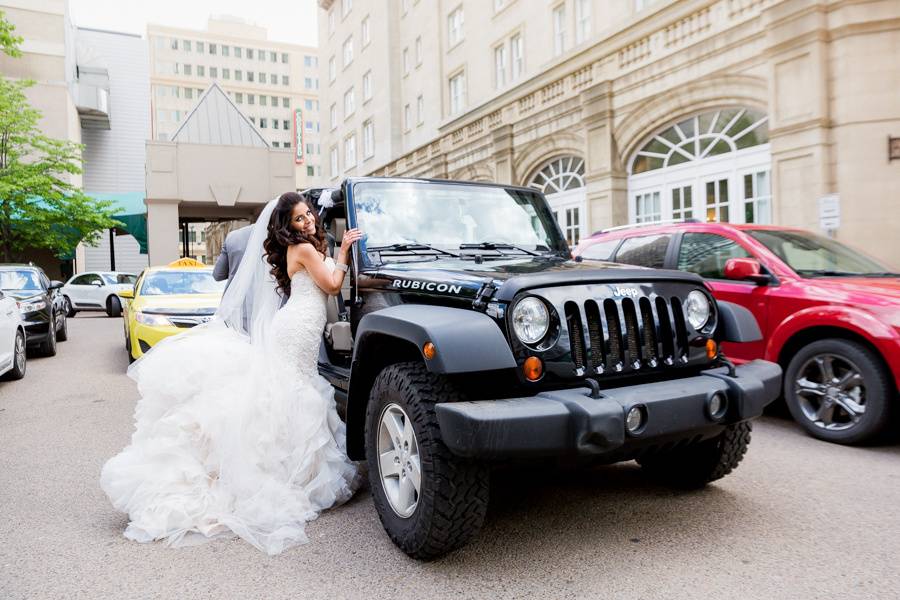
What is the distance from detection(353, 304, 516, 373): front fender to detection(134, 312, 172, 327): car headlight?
6460 mm

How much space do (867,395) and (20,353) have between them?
32.2 ft

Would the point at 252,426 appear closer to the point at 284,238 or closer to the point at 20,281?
the point at 284,238

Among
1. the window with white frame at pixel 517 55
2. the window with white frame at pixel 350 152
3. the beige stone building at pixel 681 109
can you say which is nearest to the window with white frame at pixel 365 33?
the window with white frame at pixel 350 152

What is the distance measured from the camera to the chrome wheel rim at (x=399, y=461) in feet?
10.1

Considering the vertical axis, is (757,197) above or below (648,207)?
below

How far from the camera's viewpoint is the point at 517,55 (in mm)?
22922

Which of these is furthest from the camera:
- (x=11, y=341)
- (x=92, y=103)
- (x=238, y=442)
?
(x=92, y=103)

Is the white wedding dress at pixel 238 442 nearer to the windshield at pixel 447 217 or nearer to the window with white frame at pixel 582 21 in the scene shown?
the windshield at pixel 447 217

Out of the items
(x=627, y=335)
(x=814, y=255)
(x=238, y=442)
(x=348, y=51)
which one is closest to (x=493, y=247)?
(x=627, y=335)

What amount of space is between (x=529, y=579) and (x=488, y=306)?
123cm

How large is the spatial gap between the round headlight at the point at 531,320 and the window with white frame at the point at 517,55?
21.0m

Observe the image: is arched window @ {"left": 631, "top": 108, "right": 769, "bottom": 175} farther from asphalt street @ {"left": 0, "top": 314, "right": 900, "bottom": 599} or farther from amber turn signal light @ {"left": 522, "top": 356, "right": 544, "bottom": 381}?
amber turn signal light @ {"left": 522, "top": 356, "right": 544, "bottom": 381}

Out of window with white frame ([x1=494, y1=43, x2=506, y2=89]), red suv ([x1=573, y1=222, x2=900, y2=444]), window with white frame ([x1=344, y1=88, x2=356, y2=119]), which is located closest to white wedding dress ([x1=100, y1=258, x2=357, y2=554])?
red suv ([x1=573, y1=222, x2=900, y2=444])

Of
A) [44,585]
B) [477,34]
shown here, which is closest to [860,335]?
[44,585]
